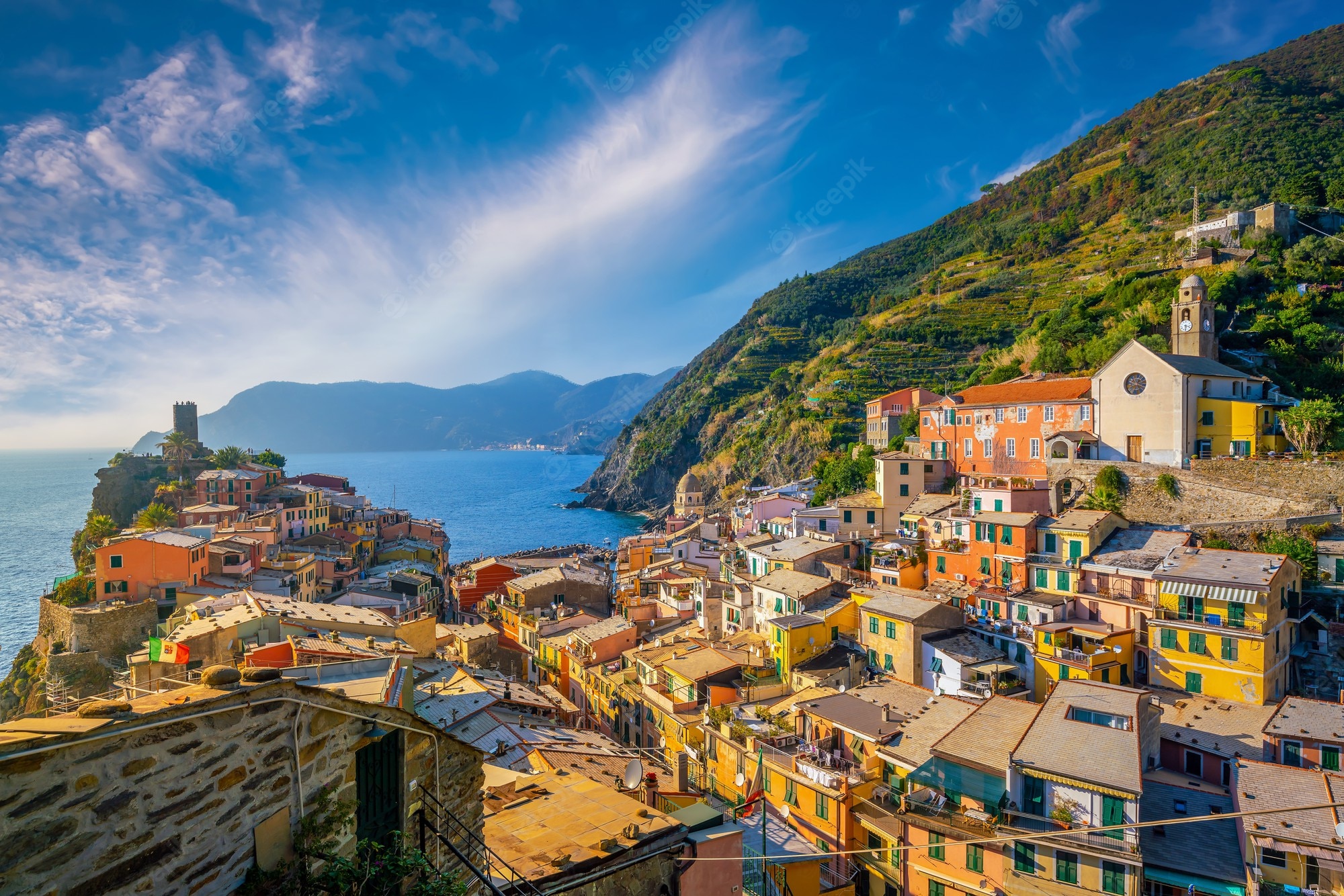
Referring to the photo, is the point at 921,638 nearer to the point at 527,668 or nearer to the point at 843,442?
the point at 527,668

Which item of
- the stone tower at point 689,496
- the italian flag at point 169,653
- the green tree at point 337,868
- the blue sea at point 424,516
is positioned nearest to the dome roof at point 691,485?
the stone tower at point 689,496

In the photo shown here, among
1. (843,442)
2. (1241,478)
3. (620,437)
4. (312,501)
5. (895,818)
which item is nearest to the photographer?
(895,818)

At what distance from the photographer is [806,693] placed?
24.9 m

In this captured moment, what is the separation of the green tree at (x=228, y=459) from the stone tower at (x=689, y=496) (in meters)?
50.5

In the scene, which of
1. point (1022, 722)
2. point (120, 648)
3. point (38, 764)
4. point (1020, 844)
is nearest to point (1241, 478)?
point (1022, 722)

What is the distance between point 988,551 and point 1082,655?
7.36 m

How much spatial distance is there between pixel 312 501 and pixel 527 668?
28.1 meters

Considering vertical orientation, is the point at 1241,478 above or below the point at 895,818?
above

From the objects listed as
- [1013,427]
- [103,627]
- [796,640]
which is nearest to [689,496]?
[1013,427]

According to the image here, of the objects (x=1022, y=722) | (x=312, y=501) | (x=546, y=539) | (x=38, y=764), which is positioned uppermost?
(x=38, y=764)

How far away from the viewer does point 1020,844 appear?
1620 centimetres

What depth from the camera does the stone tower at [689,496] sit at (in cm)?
9306

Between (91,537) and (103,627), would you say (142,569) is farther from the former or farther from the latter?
(91,537)

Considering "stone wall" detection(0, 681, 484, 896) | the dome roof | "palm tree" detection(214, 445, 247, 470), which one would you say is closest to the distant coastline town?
"stone wall" detection(0, 681, 484, 896)
